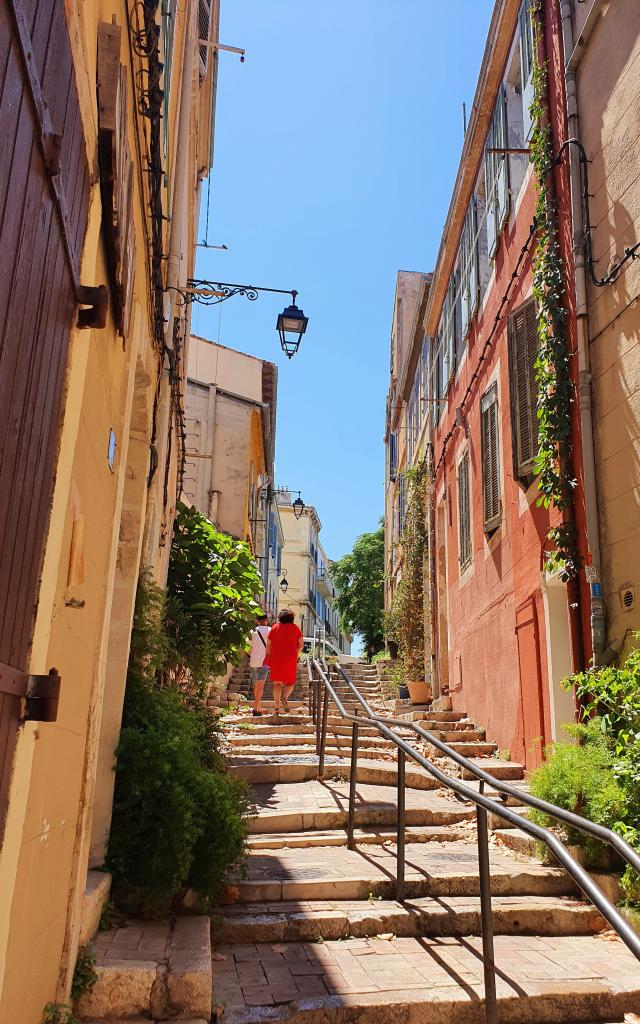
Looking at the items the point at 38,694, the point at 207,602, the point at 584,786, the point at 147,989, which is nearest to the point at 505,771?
the point at 584,786

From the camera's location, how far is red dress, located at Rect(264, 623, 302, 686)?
1098cm

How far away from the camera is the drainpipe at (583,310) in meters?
6.50

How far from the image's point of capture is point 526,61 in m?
9.06

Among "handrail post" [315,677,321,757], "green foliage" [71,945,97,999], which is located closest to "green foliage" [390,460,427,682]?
"handrail post" [315,677,321,757]

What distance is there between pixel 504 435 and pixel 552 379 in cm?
228

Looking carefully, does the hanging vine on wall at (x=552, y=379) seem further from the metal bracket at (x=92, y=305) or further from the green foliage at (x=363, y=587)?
the green foliage at (x=363, y=587)

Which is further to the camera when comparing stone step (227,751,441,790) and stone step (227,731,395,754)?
stone step (227,731,395,754)

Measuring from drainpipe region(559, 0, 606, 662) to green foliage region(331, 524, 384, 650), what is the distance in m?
28.9

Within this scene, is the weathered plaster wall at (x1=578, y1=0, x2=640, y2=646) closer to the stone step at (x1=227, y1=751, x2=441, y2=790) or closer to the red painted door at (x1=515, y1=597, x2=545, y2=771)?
the red painted door at (x1=515, y1=597, x2=545, y2=771)

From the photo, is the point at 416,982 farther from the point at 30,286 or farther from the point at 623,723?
the point at 30,286

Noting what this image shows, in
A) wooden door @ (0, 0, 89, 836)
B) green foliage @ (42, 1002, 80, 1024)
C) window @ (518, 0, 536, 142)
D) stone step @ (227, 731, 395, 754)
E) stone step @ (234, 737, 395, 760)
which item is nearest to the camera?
wooden door @ (0, 0, 89, 836)

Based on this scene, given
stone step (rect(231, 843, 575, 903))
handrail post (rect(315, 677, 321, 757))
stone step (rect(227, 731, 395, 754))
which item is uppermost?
handrail post (rect(315, 677, 321, 757))

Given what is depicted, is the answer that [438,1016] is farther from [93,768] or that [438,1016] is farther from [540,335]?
[540,335]

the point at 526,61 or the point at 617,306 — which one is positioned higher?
the point at 526,61
